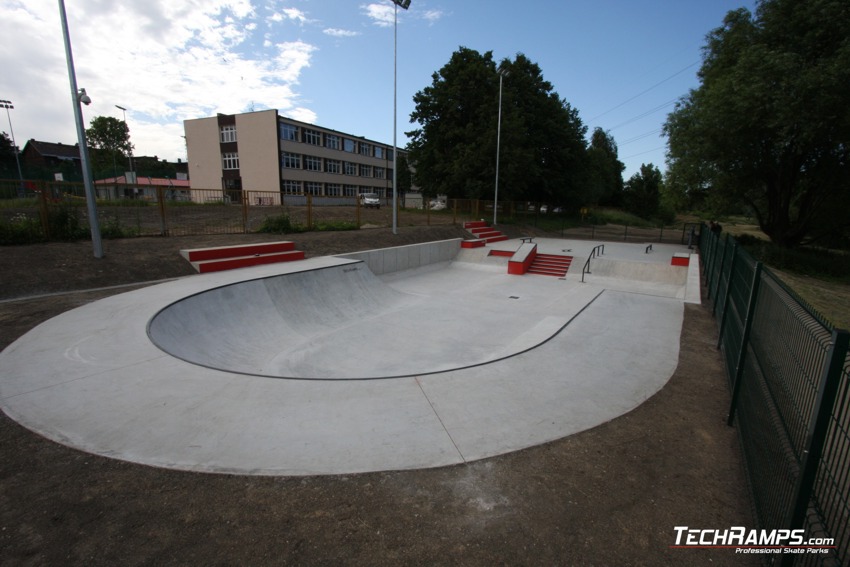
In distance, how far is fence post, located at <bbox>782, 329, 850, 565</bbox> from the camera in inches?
80.7

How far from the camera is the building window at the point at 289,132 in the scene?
44688 millimetres

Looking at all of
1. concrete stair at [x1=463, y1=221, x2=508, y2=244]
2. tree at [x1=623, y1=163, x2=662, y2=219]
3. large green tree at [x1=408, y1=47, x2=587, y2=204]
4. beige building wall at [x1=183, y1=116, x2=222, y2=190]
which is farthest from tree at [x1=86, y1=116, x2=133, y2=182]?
tree at [x1=623, y1=163, x2=662, y2=219]

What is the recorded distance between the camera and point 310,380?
5344 millimetres

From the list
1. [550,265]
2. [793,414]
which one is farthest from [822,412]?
[550,265]

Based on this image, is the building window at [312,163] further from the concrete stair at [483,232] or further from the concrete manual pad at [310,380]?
the concrete manual pad at [310,380]

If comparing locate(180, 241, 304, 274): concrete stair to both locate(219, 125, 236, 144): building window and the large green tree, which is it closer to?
the large green tree

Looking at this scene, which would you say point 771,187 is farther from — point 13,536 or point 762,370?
point 13,536

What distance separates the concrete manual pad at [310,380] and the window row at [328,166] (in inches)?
1551

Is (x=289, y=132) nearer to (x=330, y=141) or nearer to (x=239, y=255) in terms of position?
(x=330, y=141)

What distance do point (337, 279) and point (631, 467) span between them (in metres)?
10.2

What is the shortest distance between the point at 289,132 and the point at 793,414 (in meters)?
50.6

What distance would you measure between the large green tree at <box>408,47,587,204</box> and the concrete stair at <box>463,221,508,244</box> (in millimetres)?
5385

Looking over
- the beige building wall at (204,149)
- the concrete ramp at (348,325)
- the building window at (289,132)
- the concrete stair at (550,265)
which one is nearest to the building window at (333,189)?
the building window at (289,132)

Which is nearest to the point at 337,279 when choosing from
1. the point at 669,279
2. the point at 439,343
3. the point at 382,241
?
the point at 439,343
